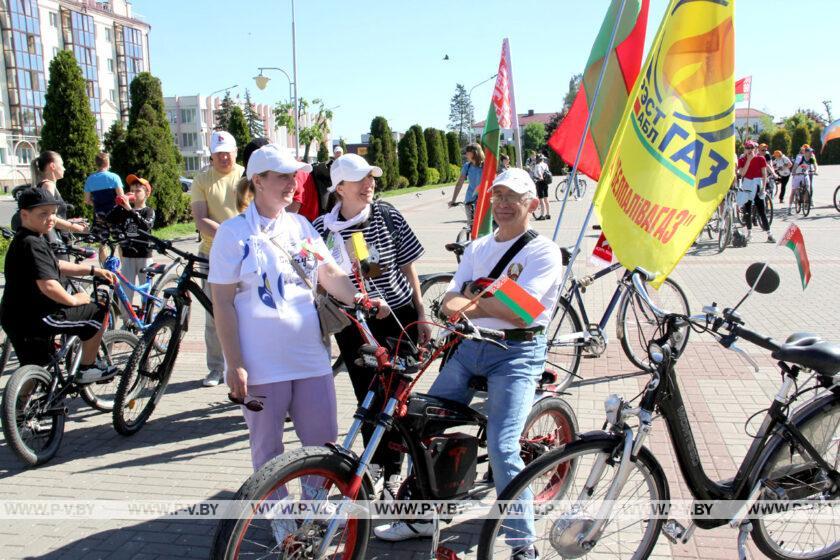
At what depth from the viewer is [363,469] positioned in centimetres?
280

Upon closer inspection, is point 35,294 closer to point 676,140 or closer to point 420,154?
point 676,140

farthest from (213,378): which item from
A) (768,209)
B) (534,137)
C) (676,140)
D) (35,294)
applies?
(534,137)

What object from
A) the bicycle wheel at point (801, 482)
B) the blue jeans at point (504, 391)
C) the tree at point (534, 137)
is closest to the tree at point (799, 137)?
the tree at point (534, 137)

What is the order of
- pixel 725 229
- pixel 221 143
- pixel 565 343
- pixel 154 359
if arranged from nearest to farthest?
1. pixel 154 359
2. pixel 565 343
3. pixel 221 143
4. pixel 725 229

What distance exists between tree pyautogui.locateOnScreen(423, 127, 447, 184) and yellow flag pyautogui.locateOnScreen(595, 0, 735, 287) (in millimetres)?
45280

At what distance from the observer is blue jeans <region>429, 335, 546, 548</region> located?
3084 millimetres

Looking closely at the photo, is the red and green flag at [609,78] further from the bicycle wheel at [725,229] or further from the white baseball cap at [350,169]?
the bicycle wheel at [725,229]

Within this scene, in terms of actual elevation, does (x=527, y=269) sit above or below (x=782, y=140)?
below

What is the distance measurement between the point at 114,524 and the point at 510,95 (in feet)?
15.9

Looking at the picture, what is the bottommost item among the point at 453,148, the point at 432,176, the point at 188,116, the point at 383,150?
the point at 432,176

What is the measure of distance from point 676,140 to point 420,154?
4201cm

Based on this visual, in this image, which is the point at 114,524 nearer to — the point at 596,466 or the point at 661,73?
the point at 596,466

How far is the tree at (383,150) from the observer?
127 ft

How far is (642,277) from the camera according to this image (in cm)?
330
